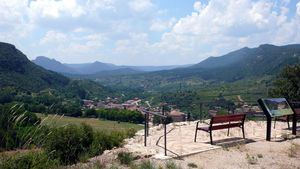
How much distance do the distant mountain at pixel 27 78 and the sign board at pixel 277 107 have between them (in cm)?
8115

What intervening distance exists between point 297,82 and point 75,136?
17.6m

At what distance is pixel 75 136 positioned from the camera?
805 cm

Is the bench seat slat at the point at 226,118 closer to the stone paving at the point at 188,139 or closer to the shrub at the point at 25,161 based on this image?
the stone paving at the point at 188,139

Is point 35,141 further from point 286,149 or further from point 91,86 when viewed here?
point 91,86

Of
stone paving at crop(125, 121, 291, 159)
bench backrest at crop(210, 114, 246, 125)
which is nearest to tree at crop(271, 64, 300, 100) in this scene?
stone paving at crop(125, 121, 291, 159)

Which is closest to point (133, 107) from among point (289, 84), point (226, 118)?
point (289, 84)

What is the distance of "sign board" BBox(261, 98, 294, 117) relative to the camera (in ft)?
32.7

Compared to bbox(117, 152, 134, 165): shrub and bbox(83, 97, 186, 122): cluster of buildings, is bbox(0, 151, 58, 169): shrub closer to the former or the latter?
bbox(117, 152, 134, 165): shrub

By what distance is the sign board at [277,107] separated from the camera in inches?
393

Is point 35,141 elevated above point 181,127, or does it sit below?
above

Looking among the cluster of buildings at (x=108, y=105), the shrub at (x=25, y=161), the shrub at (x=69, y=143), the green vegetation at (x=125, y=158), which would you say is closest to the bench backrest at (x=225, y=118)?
the green vegetation at (x=125, y=158)

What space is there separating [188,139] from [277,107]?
2.73 meters

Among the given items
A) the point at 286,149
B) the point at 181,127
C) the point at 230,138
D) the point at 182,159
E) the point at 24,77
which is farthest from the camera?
the point at 24,77

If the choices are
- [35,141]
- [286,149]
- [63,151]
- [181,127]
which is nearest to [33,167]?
[35,141]
